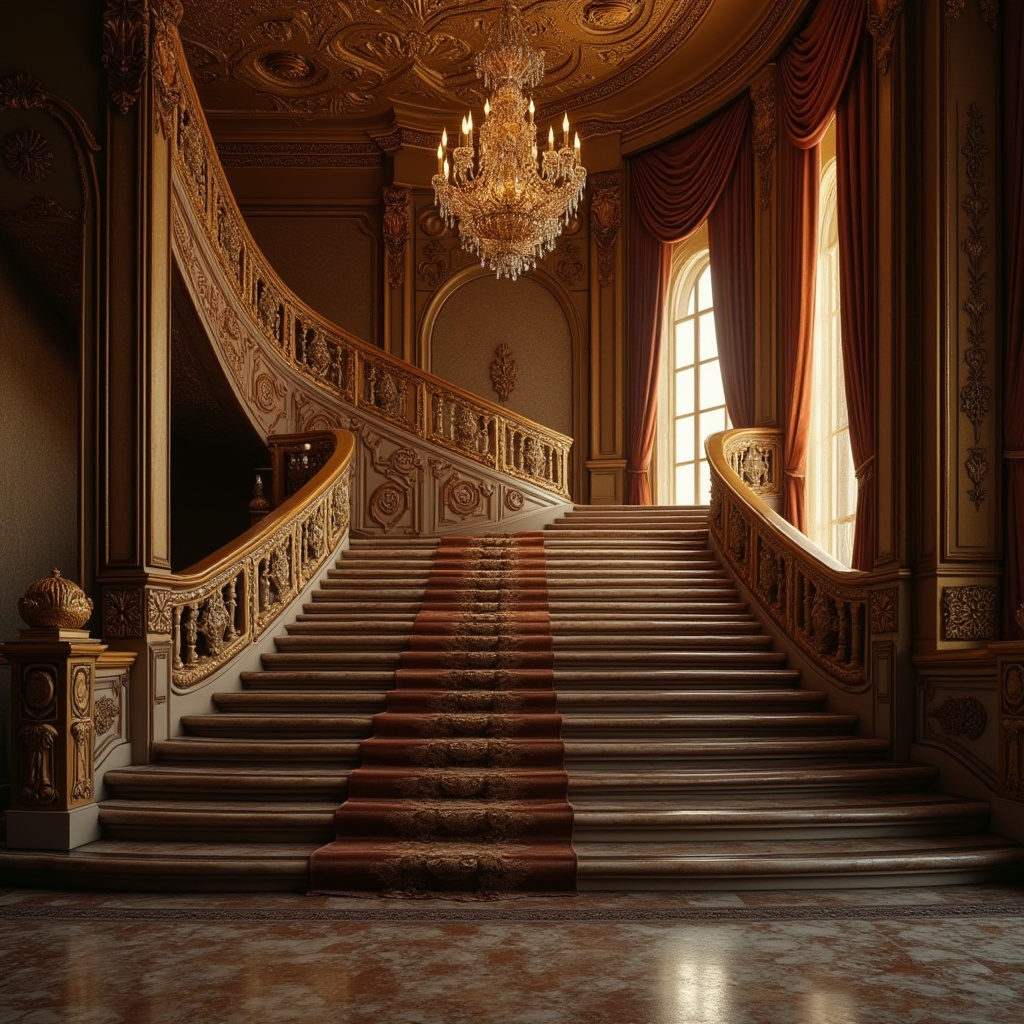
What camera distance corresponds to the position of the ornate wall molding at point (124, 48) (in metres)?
5.85

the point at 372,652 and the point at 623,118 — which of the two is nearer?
the point at 372,652

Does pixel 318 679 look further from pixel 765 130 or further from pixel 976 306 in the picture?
pixel 765 130

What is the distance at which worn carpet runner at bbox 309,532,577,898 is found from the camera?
15.3 feet

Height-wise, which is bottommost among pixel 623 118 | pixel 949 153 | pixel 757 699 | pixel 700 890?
pixel 700 890

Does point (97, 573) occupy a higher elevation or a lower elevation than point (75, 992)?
higher

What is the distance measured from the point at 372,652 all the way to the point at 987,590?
3572 millimetres

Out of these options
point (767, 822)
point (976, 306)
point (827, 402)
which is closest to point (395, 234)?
point (827, 402)

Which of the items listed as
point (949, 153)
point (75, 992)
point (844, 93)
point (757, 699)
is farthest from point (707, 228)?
point (75, 992)

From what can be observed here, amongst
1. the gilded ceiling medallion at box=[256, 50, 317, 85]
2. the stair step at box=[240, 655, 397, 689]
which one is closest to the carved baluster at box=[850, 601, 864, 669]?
the stair step at box=[240, 655, 397, 689]

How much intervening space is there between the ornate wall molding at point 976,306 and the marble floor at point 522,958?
2.18 metres

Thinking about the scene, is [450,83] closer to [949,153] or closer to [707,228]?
[707,228]

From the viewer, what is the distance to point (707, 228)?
458 inches

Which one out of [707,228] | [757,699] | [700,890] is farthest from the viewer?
[707,228]

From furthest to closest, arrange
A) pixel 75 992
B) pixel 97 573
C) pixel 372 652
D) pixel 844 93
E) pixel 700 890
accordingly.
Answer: pixel 844 93, pixel 372 652, pixel 97 573, pixel 700 890, pixel 75 992
